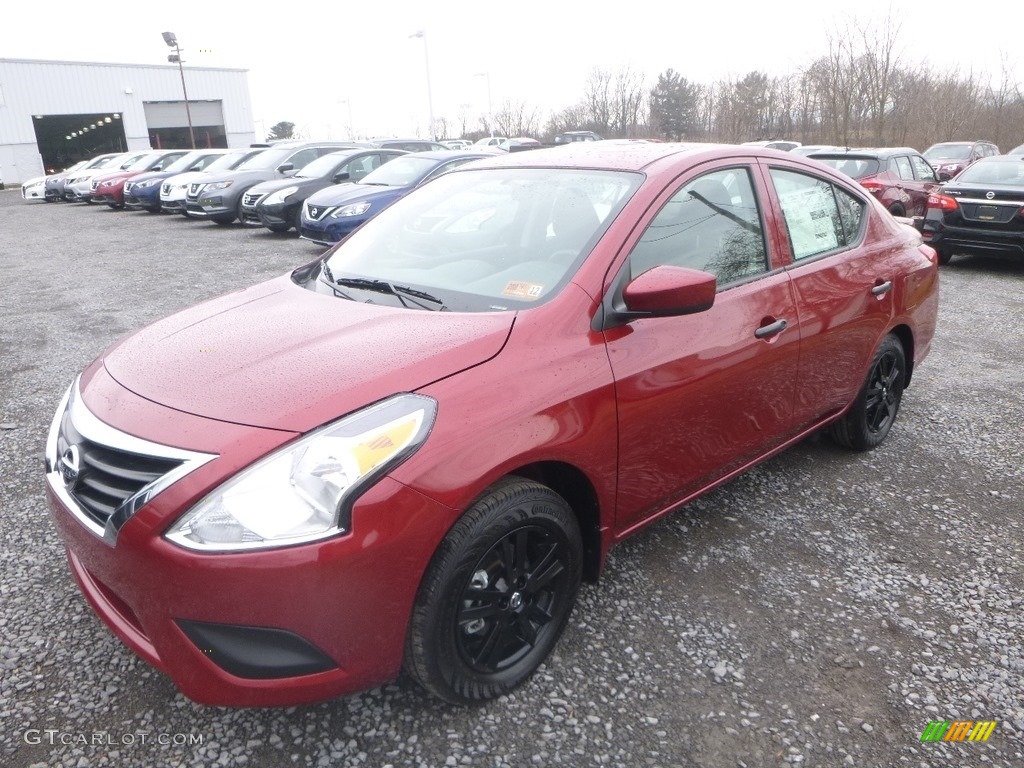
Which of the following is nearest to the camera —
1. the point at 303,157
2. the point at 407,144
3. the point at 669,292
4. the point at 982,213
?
the point at 669,292

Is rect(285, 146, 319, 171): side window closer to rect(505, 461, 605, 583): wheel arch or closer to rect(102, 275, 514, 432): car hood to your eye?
rect(102, 275, 514, 432): car hood

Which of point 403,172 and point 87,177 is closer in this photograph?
point 403,172

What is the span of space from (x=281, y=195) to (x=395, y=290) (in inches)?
440

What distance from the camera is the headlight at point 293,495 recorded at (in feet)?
5.83

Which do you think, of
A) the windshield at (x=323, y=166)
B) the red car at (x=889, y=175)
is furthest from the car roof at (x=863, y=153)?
the windshield at (x=323, y=166)

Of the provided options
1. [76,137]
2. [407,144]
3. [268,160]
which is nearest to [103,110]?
[76,137]

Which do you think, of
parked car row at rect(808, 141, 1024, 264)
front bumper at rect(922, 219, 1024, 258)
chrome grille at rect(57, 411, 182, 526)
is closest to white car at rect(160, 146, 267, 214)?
parked car row at rect(808, 141, 1024, 264)

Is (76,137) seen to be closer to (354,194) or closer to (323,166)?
(323,166)

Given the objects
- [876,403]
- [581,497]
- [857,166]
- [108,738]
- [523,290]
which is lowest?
[108,738]

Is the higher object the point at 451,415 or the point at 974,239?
the point at 451,415

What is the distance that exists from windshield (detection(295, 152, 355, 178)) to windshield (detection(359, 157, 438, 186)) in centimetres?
167

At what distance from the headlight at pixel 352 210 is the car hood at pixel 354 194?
0.16 meters

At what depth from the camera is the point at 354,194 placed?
11.2 m

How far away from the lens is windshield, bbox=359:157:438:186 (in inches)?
454
